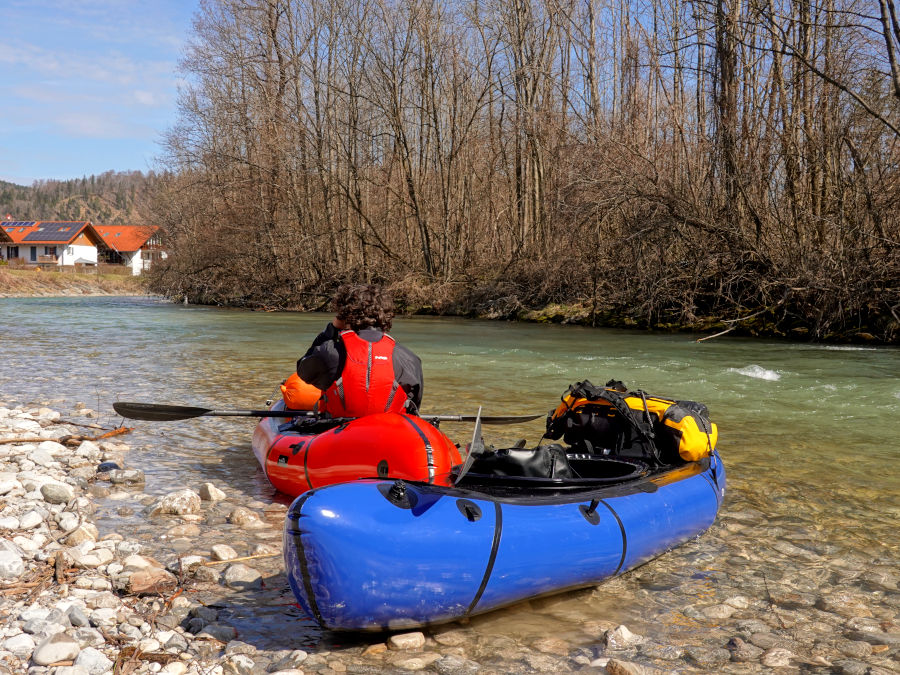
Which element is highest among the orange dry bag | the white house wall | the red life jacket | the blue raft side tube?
the white house wall

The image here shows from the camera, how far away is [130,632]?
2.78m

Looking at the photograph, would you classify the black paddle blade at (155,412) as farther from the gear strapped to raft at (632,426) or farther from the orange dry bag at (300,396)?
the gear strapped to raft at (632,426)

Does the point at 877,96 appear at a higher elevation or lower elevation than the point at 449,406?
higher

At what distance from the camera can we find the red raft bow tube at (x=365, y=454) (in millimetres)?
4031

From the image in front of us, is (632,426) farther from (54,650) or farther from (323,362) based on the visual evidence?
(54,650)

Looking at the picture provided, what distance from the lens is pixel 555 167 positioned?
67.9 ft

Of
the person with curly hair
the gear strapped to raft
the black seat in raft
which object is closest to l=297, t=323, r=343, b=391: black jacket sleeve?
the person with curly hair

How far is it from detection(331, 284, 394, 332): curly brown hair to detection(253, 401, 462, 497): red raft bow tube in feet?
1.93

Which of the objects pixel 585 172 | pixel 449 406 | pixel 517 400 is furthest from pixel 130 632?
pixel 585 172

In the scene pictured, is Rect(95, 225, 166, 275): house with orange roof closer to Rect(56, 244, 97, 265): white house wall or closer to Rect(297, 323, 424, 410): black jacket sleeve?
Rect(56, 244, 97, 265): white house wall

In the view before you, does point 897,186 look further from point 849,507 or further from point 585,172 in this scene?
point 849,507

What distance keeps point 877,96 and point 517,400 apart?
883 cm

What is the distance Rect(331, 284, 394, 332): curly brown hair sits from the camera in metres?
4.50

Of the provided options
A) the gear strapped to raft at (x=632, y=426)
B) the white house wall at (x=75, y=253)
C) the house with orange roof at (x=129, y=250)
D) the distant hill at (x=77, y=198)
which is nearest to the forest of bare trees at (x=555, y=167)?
the gear strapped to raft at (x=632, y=426)
